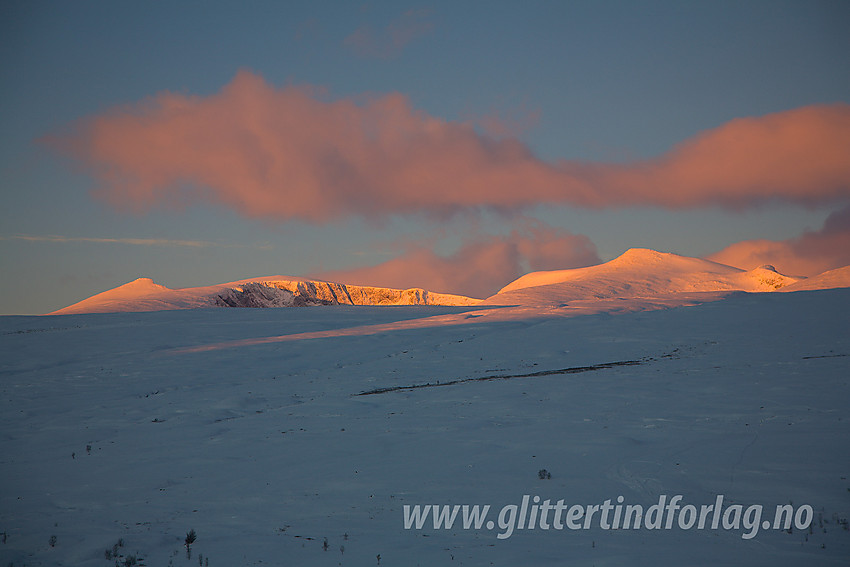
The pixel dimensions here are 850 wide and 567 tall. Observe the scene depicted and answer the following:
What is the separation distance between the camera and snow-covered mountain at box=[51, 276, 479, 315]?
8362cm

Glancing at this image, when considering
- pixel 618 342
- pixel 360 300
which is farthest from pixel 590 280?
pixel 618 342

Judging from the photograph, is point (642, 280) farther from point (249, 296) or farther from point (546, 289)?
point (249, 296)

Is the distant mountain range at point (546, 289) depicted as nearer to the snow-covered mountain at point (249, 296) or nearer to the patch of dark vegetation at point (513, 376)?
the snow-covered mountain at point (249, 296)

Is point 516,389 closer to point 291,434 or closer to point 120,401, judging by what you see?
point 291,434

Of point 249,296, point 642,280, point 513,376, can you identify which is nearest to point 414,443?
point 513,376

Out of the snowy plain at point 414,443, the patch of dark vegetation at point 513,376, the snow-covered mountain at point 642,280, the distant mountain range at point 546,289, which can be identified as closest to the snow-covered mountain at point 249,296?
the distant mountain range at point 546,289

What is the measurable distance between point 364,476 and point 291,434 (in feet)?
17.5

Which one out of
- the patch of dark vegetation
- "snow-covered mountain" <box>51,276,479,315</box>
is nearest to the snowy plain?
the patch of dark vegetation

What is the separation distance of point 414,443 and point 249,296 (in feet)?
234

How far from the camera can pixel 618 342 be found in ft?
120

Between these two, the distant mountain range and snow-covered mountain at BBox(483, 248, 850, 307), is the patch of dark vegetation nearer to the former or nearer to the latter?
the distant mountain range

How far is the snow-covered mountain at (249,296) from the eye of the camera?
83.6 meters

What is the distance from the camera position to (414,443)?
1748 cm

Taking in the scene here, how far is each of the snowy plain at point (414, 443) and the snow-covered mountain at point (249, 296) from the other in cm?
4514
